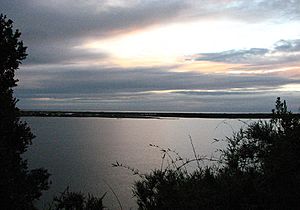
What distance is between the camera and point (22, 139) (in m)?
11.0

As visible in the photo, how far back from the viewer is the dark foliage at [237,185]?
217 inches

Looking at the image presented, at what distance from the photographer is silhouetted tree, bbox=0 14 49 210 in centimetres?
981

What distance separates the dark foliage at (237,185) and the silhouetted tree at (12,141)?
16.3 ft

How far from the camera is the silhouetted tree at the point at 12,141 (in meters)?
9.81

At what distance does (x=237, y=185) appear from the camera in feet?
18.9

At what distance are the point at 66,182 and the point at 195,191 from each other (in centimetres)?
3827

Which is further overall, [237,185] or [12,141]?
[12,141]

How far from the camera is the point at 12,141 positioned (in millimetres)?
10844

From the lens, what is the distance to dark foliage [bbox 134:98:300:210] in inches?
217

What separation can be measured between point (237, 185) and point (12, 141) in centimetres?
778

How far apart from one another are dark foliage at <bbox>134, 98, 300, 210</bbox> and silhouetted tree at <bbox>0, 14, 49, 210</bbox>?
4.98 meters

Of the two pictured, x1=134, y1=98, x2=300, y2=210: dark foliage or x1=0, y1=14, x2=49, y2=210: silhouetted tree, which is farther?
x1=0, y1=14, x2=49, y2=210: silhouetted tree

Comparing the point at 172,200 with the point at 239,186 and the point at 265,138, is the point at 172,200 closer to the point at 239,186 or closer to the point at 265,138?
the point at 239,186

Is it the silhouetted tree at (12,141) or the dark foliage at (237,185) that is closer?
the dark foliage at (237,185)
